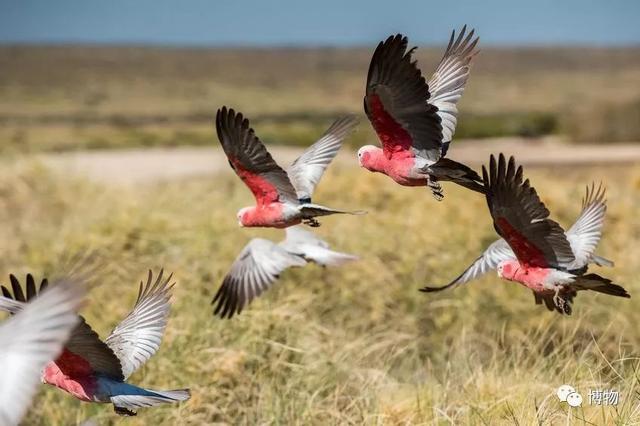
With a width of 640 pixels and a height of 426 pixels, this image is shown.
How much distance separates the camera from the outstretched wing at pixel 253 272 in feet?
13.9

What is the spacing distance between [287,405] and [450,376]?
713mm

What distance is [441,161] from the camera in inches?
119

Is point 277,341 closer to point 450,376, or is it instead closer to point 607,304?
point 450,376

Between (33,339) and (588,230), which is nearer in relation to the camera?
(33,339)

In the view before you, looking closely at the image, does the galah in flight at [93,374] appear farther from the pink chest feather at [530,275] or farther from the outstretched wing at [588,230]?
the outstretched wing at [588,230]

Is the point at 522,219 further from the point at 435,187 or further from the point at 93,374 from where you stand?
the point at 93,374

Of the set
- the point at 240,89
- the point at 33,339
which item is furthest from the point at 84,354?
the point at 240,89

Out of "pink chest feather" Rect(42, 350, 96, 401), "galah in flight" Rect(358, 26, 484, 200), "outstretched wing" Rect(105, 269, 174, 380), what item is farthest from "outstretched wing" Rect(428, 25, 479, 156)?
"pink chest feather" Rect(42, 350, 96, 401)

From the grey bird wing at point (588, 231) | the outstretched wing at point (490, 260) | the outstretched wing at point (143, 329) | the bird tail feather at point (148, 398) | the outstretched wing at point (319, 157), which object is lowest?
the bird tail feather at point (148, 398)

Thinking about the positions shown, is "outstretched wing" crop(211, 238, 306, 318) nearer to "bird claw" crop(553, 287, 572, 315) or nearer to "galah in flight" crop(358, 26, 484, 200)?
"galah in flight" crop(358, 26, 484, 200)

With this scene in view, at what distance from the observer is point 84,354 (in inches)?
134

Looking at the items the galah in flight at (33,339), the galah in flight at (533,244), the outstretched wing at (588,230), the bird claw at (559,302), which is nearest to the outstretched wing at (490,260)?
the outstretched wing at (588,230)

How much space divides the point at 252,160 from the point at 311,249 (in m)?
1.38

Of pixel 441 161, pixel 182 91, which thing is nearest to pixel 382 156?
pixel 441 161
